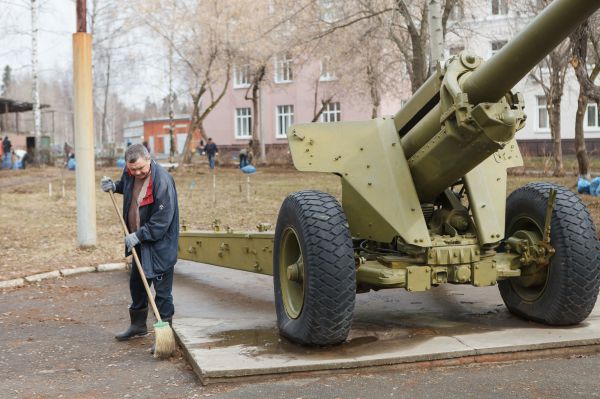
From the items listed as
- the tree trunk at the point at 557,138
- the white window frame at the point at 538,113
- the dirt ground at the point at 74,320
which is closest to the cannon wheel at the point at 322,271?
the dirt ground at the point at 74,320

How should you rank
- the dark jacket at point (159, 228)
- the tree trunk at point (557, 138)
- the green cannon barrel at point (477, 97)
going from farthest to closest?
1. the tree trunk at point (557, 138)
2. the dark jacket at point (159, 228)
3. the green cannon barrel at point (477, 97)

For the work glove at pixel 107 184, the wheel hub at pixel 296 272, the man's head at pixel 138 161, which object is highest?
the man's head at pixel 138 161

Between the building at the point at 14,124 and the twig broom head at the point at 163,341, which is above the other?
the building at the point at 14,124

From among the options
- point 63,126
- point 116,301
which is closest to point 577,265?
point 116,301

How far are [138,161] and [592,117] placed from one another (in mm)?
33423

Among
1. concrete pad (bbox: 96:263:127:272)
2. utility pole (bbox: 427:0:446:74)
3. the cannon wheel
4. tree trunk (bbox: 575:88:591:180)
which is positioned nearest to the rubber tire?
the cannon wheel

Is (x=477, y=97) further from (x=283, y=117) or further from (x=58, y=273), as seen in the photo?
(x=283, y=117)

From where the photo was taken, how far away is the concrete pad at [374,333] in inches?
193

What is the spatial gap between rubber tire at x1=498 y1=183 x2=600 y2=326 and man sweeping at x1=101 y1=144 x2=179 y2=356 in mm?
2593

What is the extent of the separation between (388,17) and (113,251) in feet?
41.7

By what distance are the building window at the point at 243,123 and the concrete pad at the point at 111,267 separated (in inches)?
1420

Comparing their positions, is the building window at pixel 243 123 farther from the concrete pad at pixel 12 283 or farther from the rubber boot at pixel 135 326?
the rubber boot at pixel 135 326

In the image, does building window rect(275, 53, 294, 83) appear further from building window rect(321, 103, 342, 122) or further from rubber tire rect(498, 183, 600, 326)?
rubber tire rect(498, 183, 600, 326)

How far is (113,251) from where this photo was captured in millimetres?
10141
